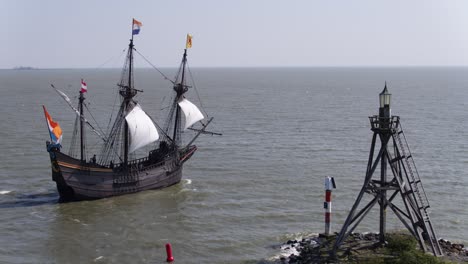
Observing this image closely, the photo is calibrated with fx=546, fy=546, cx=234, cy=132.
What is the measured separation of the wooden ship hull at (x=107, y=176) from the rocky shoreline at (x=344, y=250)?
16.9 meters

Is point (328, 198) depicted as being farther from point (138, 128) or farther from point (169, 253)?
point (138, 128)

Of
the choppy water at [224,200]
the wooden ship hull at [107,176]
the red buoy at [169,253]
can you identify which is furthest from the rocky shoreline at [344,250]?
the wooden ship hull at [107,176]

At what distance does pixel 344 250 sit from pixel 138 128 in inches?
929

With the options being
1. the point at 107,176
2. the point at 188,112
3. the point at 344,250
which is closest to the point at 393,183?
the point at 344,250

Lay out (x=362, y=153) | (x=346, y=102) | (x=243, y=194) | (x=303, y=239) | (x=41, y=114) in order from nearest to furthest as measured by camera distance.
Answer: (x=303, y=239), (x=243, y=194), (x=362, y=153), (x=41, y=114), (x=346, y=102)

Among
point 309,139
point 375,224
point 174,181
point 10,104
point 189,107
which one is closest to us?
point 375,224

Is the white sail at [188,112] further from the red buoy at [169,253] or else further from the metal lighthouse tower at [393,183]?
the metal lighthouse tower at [393,183]

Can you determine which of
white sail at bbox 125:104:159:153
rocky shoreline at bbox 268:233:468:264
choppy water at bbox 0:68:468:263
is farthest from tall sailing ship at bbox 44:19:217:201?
rocky shoreline at bbox 268:233:468:264

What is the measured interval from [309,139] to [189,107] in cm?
1920

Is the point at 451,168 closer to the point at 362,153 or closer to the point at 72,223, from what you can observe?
the point at 362,153

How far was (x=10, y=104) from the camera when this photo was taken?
10794 cm

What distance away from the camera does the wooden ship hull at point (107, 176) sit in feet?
130

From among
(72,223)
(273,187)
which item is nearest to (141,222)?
(72,223)

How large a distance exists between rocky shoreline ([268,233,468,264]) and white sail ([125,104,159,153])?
19.8m
